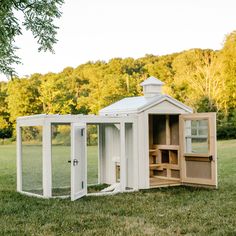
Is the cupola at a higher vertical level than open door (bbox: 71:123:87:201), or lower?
higher

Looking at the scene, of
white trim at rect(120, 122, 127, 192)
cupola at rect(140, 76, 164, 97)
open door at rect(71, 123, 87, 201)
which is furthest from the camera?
cupola at rect(140, 76, 164, 97)

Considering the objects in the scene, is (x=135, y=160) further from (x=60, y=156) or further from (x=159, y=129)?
(x=159, y=129)

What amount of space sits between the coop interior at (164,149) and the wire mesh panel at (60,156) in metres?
2.55

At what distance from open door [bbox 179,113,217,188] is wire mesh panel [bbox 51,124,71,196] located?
314 centimetres

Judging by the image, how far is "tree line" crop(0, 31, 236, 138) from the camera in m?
43.7

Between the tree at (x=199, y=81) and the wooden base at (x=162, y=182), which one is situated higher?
the tree at (x=199, y=81)

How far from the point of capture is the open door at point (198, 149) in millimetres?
11992

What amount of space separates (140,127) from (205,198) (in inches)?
106

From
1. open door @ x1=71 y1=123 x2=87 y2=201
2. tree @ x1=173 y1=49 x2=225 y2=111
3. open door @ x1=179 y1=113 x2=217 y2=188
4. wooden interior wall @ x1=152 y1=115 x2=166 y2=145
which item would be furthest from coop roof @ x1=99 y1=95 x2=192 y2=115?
tree @ x1=173 y1=49 x2=225 y2=111

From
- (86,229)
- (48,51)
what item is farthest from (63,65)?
(86,229)

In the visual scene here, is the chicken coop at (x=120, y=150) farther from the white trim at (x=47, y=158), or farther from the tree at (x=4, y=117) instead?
the tree at (x=4, y=117)

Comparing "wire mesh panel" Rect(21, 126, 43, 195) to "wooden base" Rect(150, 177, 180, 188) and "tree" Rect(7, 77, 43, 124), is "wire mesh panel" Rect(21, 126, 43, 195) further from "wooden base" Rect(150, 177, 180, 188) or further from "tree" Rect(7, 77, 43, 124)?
"tree" Rect(7, 77, 43, 124)

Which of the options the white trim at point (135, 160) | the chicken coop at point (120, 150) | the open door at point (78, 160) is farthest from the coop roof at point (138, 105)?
the open door at point (78, 160)

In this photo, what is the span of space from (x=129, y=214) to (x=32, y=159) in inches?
143
